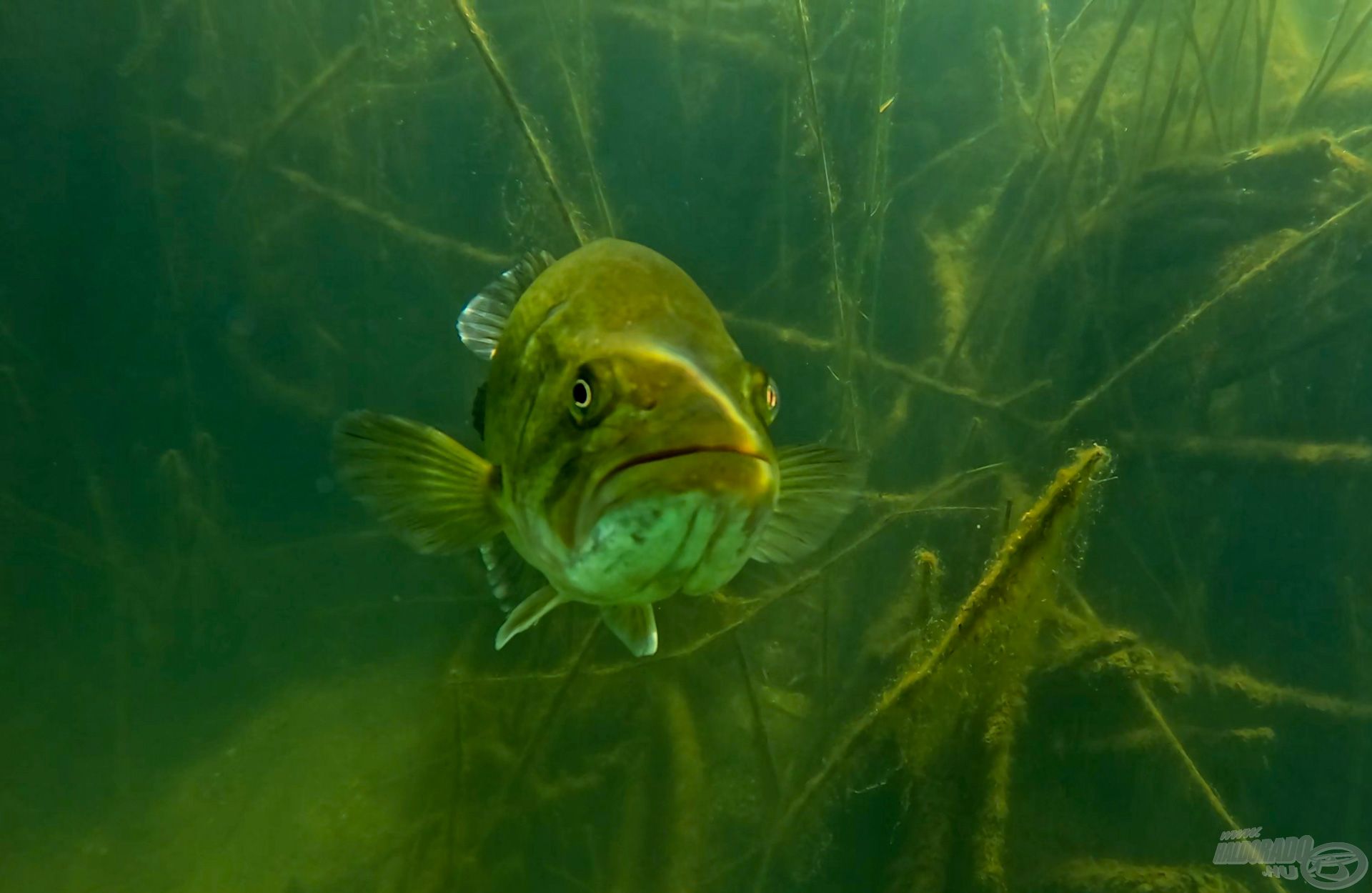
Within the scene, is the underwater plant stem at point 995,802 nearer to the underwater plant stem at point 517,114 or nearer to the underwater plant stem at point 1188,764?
the underwater plant stem at point 1188,764

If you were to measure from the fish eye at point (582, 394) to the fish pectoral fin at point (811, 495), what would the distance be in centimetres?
72

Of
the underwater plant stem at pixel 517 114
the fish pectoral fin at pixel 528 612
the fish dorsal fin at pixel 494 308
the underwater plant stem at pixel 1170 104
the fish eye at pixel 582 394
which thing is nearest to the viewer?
the fish eye at pixel 582 394

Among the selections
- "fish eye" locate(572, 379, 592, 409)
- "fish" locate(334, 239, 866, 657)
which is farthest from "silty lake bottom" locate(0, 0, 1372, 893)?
"fish eye" locate(572, 379, 592, 409)

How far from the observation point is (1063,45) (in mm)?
5449

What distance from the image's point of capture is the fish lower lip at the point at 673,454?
1240mm

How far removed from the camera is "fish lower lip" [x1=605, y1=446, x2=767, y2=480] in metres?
1.24

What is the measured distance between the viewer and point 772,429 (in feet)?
16.4

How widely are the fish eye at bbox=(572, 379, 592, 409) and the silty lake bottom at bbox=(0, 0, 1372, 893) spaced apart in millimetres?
1744

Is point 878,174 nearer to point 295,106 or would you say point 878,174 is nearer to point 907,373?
point 907,373

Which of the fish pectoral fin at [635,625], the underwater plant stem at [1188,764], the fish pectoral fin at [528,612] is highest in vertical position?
the fish pectoral fin at [528,612]

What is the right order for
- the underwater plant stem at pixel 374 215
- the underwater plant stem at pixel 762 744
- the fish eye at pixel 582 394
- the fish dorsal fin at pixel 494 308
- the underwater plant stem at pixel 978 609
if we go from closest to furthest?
the fish eye at pixel 582 394
the fish dorsal fin at pixel 494 308
the underwater plant stem at pixel 978 609
the underwater plant stem at pixel 762 744
the underwater plant stem at pixel 374 215

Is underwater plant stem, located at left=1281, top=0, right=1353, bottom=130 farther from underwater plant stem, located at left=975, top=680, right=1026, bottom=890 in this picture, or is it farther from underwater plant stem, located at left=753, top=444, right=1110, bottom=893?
underwater plant stem, located at left=975, top=680, right=1026, bottom=890

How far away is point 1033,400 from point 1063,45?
9.92 feet

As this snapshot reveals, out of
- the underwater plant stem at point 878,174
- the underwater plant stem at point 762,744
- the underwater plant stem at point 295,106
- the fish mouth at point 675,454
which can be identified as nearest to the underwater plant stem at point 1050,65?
the underwater plant stem at point 878,174
